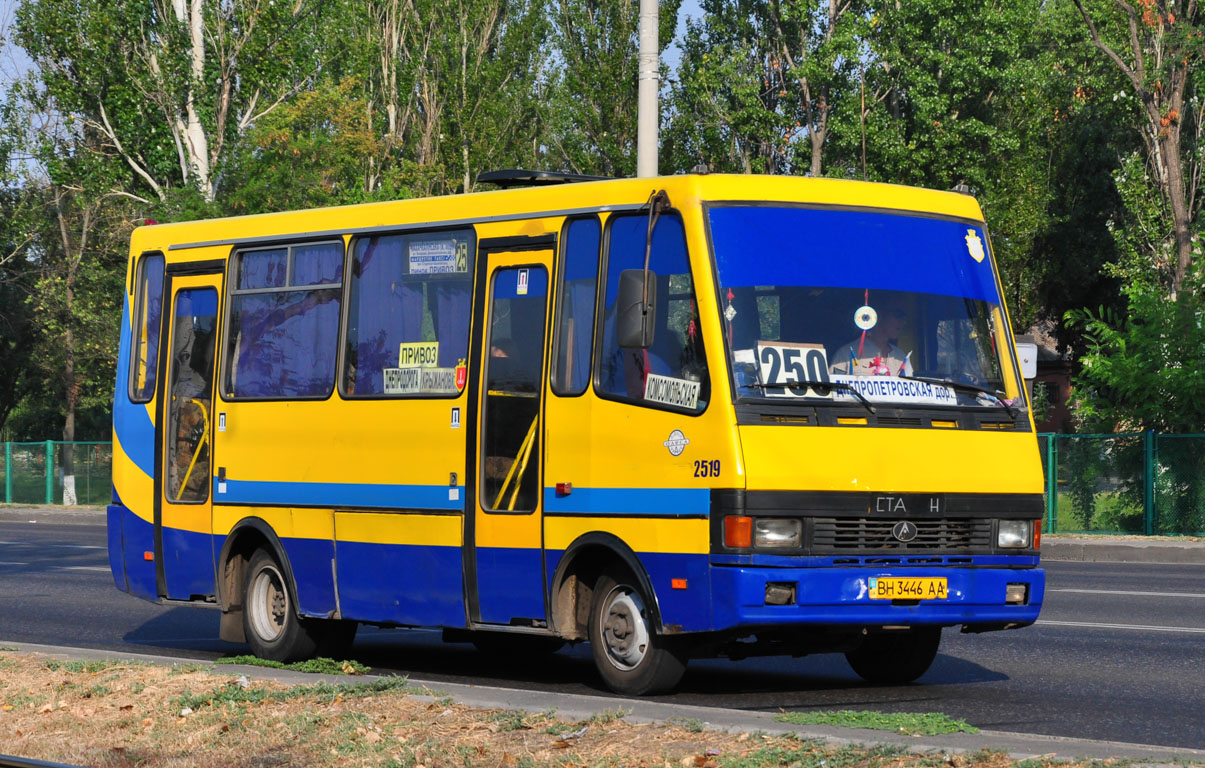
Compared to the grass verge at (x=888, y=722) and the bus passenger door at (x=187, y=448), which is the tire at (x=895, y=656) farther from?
the bus passenger door at (x=187, y=448)

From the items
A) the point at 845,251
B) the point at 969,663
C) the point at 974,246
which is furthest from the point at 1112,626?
the point at 845,251

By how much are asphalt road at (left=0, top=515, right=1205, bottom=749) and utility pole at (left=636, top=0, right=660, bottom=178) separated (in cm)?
491

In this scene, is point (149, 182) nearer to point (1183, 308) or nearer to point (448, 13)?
point (448, 13)

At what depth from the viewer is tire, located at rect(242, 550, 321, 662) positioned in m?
12.0

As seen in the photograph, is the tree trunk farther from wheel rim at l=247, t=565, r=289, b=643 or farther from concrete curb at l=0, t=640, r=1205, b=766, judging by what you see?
concrete curb at l=0, t=640, r=1205, b=766

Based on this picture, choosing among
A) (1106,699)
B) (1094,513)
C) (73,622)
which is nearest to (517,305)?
(1106,699)

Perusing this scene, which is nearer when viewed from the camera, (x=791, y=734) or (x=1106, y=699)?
(x=791, y=734)

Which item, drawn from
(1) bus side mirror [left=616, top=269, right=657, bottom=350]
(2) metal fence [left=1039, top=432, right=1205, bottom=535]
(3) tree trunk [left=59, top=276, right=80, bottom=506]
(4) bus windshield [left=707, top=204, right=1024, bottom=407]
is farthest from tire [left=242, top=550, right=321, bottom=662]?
(3) tree trunk [left=59, top=276, right=80, bottom=506]

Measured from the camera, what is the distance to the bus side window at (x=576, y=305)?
10.1 m

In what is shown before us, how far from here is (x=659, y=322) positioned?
31.5ft

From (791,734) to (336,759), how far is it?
6.50 feet

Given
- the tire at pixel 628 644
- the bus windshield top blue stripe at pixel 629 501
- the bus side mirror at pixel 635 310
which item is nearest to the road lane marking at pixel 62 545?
the bus windshield top blue stripe at pixel 629 501

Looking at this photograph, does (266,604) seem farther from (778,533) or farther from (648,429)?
(778,533)

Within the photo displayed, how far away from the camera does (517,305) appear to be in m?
10.6
